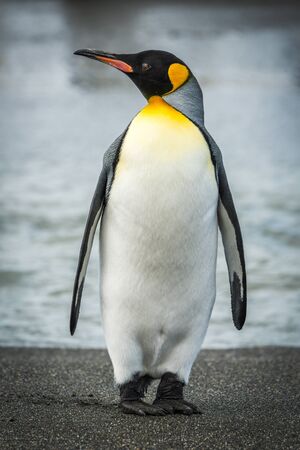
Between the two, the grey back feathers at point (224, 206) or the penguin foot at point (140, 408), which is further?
the grey back feathers at point (224, 206)

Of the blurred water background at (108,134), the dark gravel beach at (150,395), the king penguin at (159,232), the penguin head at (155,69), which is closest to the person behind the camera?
the dark gravel beach at (150,395)

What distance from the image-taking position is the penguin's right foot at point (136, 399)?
3613mm

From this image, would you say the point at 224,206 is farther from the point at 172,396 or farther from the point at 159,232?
the point at 172,396

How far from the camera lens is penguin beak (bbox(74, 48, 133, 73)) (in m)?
3.71

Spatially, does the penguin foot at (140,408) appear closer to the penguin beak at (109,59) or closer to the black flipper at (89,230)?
the black flipper at (89,230)

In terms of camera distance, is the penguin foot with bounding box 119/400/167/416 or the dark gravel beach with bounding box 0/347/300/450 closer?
the dark gravel beach with bounding box 0/347/300/450

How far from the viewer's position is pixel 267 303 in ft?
20.8

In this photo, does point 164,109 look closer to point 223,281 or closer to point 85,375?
point 85,375

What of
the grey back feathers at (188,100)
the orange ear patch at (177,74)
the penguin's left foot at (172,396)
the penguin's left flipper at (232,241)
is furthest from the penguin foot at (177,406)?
the orange ear patch at (177,74)

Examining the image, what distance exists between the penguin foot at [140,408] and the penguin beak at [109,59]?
1097mm

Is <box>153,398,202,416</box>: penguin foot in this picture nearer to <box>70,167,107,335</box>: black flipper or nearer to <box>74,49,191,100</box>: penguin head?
<box>70,167,107,335</box>: black flipper

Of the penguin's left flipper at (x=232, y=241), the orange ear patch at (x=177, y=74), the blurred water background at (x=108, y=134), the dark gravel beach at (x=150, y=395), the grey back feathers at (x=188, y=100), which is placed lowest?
the blurred water background at (x=108, y=134)

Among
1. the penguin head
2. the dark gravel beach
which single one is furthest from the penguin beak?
the dark gravel beach

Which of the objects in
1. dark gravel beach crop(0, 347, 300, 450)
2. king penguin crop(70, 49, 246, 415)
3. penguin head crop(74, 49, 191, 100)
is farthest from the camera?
→ penguin head crop(74, 49, 191, 100)
